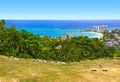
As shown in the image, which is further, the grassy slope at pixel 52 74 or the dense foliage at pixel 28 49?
the dense foliage at pixel 28 49

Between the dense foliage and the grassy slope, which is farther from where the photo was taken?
the dense foliage

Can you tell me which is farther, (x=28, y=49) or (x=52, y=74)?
(x=28, y=49)

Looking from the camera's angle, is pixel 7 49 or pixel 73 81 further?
pixel 7 49

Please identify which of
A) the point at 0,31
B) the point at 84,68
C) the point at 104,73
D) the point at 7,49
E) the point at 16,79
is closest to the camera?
the point at 16,79

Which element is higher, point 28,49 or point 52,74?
point 52,74

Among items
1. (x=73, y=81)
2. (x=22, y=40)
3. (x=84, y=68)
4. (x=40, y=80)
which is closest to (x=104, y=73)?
(x=84, y=68)

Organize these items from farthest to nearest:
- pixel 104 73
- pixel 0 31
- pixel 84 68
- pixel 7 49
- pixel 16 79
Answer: pixel 0 31, pixel 7 49, pixel 84 68, pixel 104 73, pixel 16 79

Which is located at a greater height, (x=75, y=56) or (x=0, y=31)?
(x=0, y=31)

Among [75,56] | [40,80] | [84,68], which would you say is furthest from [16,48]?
[40,80]

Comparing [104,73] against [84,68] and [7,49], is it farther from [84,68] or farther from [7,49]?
[7,49]
